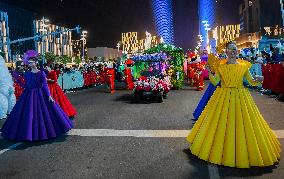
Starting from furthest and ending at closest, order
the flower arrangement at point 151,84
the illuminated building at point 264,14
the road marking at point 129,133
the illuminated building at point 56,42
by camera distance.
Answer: the illuminated building at point 56,42, the illuminated building at point 264,14, the flower arrangement at point 151,84, the road marking at point 129,133

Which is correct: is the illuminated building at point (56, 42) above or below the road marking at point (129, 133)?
above

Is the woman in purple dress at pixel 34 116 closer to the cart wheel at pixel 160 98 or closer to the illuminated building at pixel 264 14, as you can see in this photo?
the cart wheel at pixel 160 98

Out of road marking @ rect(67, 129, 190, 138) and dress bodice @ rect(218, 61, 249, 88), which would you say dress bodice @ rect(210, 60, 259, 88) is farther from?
road marking @ rect(67, 129, 190, 138)

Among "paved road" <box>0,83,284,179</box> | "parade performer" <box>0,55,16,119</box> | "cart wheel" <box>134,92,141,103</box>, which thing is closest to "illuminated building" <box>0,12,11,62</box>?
"cart wheel" <box>134,92,141,103</box>

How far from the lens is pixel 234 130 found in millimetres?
5367

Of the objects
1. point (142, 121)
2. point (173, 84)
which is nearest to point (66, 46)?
point (173, 84)

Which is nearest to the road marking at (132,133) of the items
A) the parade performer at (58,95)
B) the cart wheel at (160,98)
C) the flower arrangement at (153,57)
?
the parade performer at (58,95)

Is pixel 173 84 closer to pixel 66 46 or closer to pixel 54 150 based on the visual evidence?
pixel 54 150

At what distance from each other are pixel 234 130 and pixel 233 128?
0.03m

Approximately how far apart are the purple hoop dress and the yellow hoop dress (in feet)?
11.1

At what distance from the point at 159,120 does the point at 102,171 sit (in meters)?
4.63

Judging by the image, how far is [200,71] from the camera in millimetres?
19547

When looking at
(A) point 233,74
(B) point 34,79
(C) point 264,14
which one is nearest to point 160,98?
(B) point 34,79

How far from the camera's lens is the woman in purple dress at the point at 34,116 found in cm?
752
